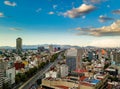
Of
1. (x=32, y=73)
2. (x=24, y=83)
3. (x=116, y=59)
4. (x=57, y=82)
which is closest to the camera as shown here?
(x=57, y=82)

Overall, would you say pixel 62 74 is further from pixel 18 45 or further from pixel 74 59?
pixel 18 45

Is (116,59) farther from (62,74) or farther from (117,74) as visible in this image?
(62,74)

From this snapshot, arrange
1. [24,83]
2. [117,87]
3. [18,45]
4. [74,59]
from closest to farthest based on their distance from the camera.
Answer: [117,87], [24,83], [74,59], [18,45]

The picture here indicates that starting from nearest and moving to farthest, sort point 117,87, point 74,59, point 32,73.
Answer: point 117,87 → point 32,73 → point 74,59

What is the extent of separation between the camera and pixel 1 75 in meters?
12.9

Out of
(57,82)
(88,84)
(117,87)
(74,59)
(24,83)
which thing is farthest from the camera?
(74,59)

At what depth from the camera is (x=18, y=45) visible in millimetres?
47094

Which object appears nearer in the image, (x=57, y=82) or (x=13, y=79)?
(x=57, y=82)

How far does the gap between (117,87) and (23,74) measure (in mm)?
7913

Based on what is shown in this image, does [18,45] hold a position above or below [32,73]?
above

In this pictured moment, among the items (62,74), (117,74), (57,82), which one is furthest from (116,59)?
(57,82)

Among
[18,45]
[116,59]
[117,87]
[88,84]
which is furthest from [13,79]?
[18,45]

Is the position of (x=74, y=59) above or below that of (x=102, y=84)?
above

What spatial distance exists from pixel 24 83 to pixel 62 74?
3.80 metres
